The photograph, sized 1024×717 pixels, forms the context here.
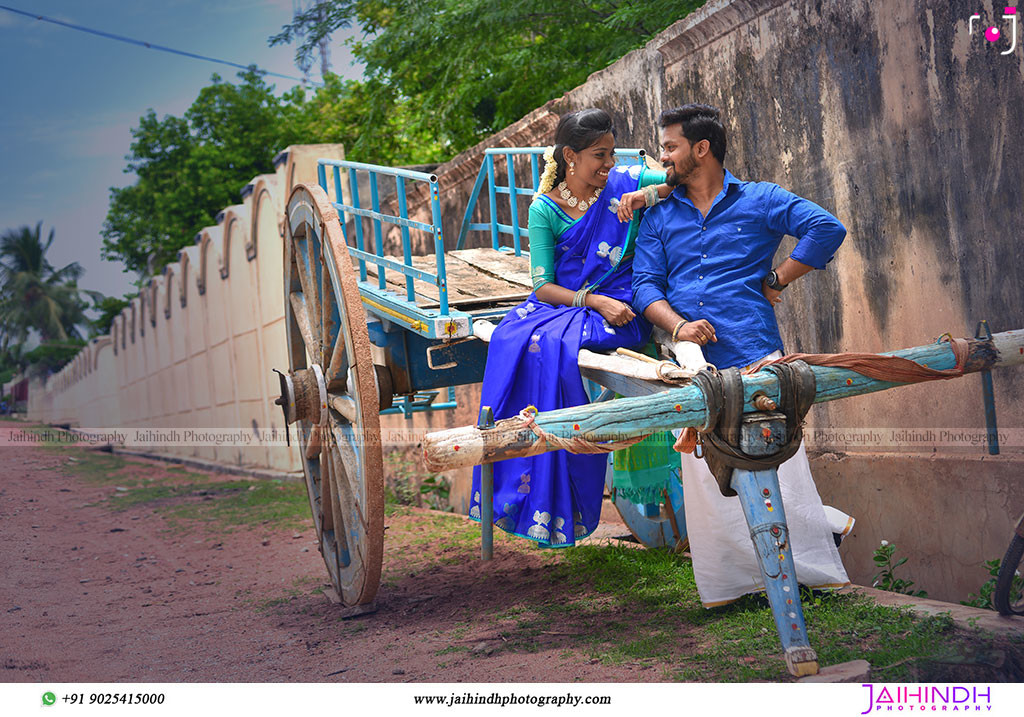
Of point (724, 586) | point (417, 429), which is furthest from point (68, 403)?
point (724, 586)

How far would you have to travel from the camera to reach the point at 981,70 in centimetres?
309

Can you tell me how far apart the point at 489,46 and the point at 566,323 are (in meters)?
5.79

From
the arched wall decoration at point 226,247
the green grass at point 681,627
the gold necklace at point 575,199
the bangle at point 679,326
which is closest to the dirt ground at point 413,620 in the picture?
the green grass at point 681,627

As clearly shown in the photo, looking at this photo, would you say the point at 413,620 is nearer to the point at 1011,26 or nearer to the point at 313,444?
the point at 313,444

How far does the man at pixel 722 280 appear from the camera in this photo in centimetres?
284

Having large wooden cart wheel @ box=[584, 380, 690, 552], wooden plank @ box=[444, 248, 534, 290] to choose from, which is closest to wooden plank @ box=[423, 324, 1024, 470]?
large wooden cart wheel @ box=[584, 380, 690, 552]

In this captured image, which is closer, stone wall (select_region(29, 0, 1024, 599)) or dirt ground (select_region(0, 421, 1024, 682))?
dirt ground (select_region(0, 421, 1024, 682))

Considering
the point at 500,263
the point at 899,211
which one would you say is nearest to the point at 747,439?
the point at 899,211

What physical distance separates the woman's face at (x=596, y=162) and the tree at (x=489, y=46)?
12.8ft

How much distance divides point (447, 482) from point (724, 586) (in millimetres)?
4685

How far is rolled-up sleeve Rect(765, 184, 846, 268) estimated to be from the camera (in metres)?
2.69

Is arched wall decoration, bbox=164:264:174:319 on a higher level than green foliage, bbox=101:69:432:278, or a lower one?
lower
